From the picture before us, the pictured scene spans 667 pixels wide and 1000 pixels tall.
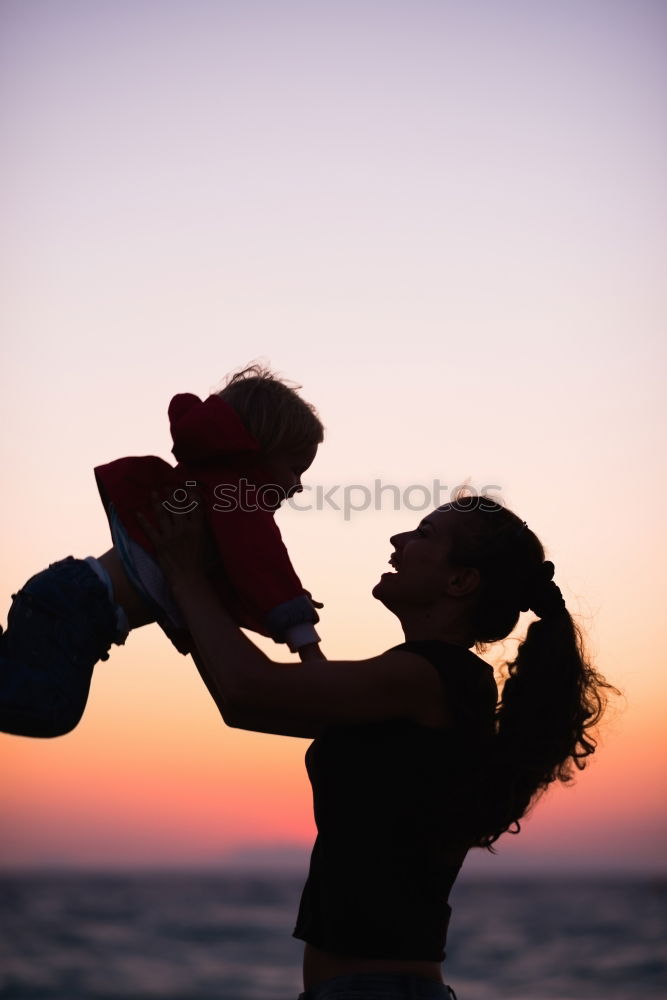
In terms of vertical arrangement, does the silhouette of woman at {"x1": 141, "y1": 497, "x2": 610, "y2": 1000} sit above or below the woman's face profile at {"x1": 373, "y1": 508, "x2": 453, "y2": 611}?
below

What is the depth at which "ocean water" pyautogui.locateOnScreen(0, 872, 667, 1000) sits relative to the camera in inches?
851

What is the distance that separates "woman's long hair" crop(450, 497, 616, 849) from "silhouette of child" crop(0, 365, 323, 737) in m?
0.50

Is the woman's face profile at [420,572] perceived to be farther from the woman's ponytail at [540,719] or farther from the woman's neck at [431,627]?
the woman's ponytail at [540,719]

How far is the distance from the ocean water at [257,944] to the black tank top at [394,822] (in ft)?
66.2

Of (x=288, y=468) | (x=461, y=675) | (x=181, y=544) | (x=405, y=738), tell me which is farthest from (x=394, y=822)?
(x=288, y=468)

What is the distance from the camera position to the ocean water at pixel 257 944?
21.6 m

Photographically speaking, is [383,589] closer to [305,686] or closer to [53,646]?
[305,686]

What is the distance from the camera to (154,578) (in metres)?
3.00

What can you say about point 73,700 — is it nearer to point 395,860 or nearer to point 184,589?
point 184,589

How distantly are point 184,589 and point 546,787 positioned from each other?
111cm

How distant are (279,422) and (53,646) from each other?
3.00 feet

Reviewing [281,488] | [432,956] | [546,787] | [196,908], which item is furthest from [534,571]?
[196,908]

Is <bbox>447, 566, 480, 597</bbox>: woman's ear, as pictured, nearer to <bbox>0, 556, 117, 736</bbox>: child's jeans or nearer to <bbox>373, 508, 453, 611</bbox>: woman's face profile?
<bbox>373, 508, 453, 611</bbox>: woman's face profile

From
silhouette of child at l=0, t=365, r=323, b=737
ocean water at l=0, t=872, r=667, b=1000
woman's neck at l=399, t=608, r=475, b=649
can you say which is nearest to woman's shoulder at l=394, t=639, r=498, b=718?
woman's neck at l=399, t=608, r=475, b=649
